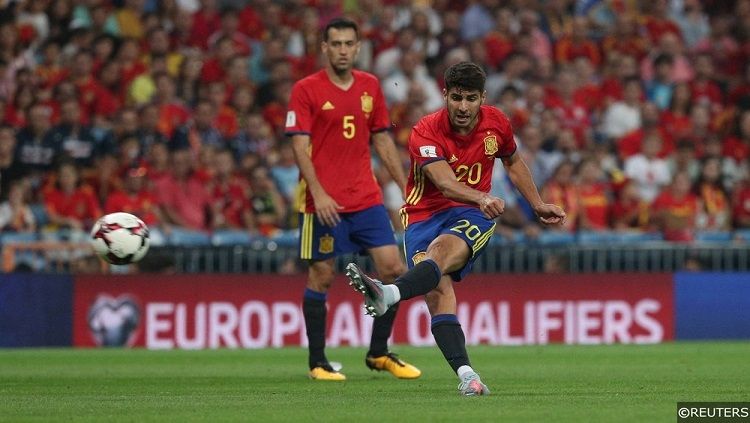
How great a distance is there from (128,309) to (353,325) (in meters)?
2.61

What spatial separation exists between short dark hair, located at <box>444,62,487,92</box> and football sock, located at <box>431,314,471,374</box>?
146 cm

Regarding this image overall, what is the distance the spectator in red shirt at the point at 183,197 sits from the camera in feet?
57.1

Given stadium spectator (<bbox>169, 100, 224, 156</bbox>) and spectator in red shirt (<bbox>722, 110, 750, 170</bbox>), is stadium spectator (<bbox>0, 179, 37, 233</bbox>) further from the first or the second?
spectator in red shirt (<bbox>722, 110, 750, 170</bbox>)

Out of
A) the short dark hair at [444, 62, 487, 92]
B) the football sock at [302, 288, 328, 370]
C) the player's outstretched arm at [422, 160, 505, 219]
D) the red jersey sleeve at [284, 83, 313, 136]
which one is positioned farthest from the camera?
the football sock at [302, 288, 328, 370]

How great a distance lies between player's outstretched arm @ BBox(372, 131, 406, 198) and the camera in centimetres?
1124

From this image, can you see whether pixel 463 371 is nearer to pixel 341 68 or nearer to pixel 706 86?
pixel 341 68

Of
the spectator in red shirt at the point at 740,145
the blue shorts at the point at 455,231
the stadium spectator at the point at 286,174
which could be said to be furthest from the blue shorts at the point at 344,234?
the spectator in red shirt at the point at 740,145

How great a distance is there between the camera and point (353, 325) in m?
17.1

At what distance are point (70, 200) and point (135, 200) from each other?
750 millimetres

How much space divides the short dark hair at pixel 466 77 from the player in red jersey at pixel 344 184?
2.13 meters

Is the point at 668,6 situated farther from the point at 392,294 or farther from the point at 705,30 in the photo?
the point at 392,294

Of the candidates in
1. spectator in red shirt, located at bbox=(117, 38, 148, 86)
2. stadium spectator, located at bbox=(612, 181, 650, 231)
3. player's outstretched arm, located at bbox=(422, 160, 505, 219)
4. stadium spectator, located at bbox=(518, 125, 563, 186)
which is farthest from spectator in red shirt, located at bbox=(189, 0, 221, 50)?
player's outstretched arm, located at bbox=(422, 160, 505, 219)

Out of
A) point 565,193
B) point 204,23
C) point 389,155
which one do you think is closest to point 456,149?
point 389,155

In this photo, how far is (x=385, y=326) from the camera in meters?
11.4
